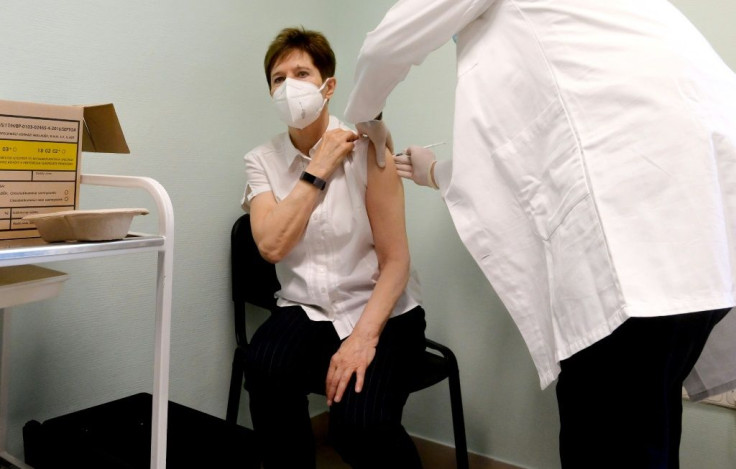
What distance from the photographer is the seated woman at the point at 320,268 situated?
→ 1312mm

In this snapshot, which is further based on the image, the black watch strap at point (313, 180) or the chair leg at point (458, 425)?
the chair leg at point (458, 425)

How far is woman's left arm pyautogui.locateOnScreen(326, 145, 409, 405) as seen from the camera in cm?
130

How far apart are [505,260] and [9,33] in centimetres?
120

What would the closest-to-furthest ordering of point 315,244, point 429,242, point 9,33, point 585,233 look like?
point 585,233
point 9,33
point 315,244
point 429,242

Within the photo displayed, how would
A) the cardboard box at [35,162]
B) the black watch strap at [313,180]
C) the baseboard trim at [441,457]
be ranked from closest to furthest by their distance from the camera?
the cardboard box at [35,162], the black watch strap at [313,180], the baseboard trim at [441,457]

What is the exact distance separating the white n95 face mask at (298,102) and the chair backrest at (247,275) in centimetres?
48

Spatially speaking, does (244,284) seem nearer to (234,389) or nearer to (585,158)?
Answer: (234,389)

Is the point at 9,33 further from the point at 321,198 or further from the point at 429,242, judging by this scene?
the point at 429,242

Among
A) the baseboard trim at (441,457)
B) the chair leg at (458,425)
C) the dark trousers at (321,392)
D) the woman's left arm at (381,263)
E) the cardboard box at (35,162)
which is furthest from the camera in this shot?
the baseboard trim at (441,457)

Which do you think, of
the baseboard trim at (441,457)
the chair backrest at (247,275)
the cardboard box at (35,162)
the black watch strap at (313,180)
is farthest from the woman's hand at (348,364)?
the baseboard trim at (441,457)

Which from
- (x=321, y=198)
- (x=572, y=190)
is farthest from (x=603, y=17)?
(x=321, y=198)

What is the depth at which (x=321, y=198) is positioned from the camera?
1476 millimetres

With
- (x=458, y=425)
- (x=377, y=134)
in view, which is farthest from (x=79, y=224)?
(x=458, y=425)

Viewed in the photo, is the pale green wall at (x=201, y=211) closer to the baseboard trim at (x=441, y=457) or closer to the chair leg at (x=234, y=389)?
the baseboard trim at (x=441, y=457)
